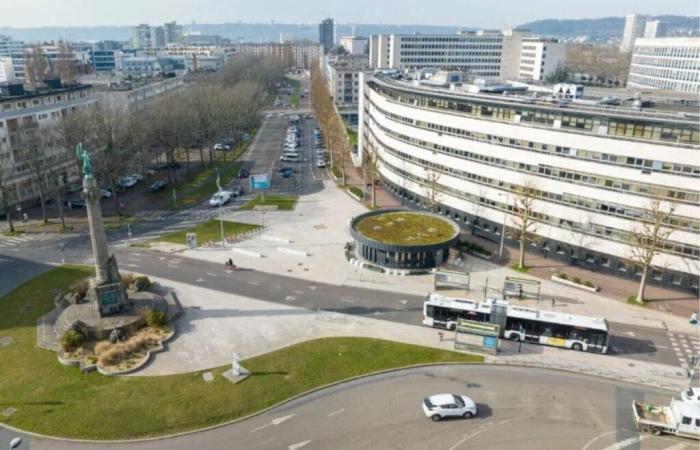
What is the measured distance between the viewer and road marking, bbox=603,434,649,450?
31.3 metres

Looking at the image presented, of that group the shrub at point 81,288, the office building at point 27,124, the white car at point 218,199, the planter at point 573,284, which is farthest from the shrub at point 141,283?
the planter at point 573,284

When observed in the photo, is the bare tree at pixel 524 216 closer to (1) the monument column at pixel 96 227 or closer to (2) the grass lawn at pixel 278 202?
(2) the grass lawn at pixel 278 202

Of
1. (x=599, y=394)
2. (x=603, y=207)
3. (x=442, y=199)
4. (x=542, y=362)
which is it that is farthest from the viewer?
(x=442, y=199)

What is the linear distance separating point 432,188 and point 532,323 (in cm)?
3230

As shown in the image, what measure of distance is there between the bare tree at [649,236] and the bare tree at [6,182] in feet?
255

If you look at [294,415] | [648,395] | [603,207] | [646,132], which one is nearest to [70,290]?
[294,415]

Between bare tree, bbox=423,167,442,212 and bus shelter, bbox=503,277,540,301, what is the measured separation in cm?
2256

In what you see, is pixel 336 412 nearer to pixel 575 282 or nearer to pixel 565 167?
pixel 575 282

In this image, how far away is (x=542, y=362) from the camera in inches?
1587

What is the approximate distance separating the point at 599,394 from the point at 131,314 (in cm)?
4046

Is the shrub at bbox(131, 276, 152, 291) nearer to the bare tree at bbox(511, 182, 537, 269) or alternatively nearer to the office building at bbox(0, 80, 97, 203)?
the office building at bbox(0, 80, 97, 203)

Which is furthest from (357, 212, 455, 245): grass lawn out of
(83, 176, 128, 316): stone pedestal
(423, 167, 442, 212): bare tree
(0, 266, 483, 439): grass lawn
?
(83, 176, 128, 316): stone pedestal

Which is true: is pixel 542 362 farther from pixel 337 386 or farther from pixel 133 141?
pixel 133 141

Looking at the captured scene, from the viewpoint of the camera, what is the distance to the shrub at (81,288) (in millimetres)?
49031
